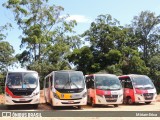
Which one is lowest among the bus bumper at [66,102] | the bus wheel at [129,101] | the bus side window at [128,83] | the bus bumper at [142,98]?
the bus wheel at [129,101]

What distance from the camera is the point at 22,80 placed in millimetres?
21891

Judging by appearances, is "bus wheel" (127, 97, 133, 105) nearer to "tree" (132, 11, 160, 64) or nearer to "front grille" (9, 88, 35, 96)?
"front grille" (9, 88, 35, 96)

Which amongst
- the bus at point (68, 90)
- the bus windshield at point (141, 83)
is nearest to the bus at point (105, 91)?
the bus at point (68, 90)

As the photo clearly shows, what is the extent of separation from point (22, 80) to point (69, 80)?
9.56 ft

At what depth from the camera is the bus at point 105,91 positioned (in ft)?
74.4

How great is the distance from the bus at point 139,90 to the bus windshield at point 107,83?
2.37 metres

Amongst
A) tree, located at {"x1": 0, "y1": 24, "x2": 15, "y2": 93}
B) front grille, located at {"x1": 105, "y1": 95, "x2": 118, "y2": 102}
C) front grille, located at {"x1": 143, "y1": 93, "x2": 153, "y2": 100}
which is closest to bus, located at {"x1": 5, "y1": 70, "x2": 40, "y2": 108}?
front grille, located at {"x1": 105, "y1": 95, "x2": 118, "y2": 102}

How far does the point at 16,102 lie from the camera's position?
2114cm

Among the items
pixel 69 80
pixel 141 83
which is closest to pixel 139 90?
pixel 141 83

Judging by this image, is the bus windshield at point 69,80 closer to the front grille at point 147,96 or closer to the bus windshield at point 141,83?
the bus windshield at point 141,83

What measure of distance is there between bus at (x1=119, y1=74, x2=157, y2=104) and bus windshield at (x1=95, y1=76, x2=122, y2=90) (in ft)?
7.79

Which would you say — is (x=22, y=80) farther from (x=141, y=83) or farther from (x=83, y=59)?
(x=83, y=59)

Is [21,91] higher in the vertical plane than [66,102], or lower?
higher

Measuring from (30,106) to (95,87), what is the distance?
4.40 metres
